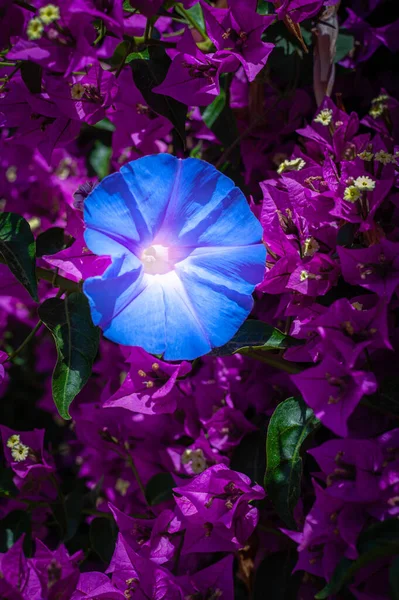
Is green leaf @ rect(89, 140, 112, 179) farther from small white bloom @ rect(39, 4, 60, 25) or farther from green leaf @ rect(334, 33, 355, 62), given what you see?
small white bloom @ rect(39, 4, 60, 25)

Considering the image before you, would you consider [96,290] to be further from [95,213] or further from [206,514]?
[206,514]

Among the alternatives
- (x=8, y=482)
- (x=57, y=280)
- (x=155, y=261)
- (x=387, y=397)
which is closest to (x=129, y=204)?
(x=155, y=261)

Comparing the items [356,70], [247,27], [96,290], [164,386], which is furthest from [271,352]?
[356,70]

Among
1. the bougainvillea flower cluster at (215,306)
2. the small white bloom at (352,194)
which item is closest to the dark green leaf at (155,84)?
the bougainvillea flower cluster at (215,306)

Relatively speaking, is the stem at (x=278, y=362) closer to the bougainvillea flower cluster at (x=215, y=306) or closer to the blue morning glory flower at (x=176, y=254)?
the bougainvillea flower cluster at (x=215, y=306)

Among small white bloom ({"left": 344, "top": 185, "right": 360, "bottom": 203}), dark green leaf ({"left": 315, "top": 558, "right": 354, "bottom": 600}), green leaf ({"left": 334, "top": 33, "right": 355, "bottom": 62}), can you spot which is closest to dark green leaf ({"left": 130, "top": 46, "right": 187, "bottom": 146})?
small white bloom ({"left": 344, "top": 185, "right": 360, "bottom": 203})

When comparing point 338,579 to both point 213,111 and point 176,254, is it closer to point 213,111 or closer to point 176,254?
point 176,254
